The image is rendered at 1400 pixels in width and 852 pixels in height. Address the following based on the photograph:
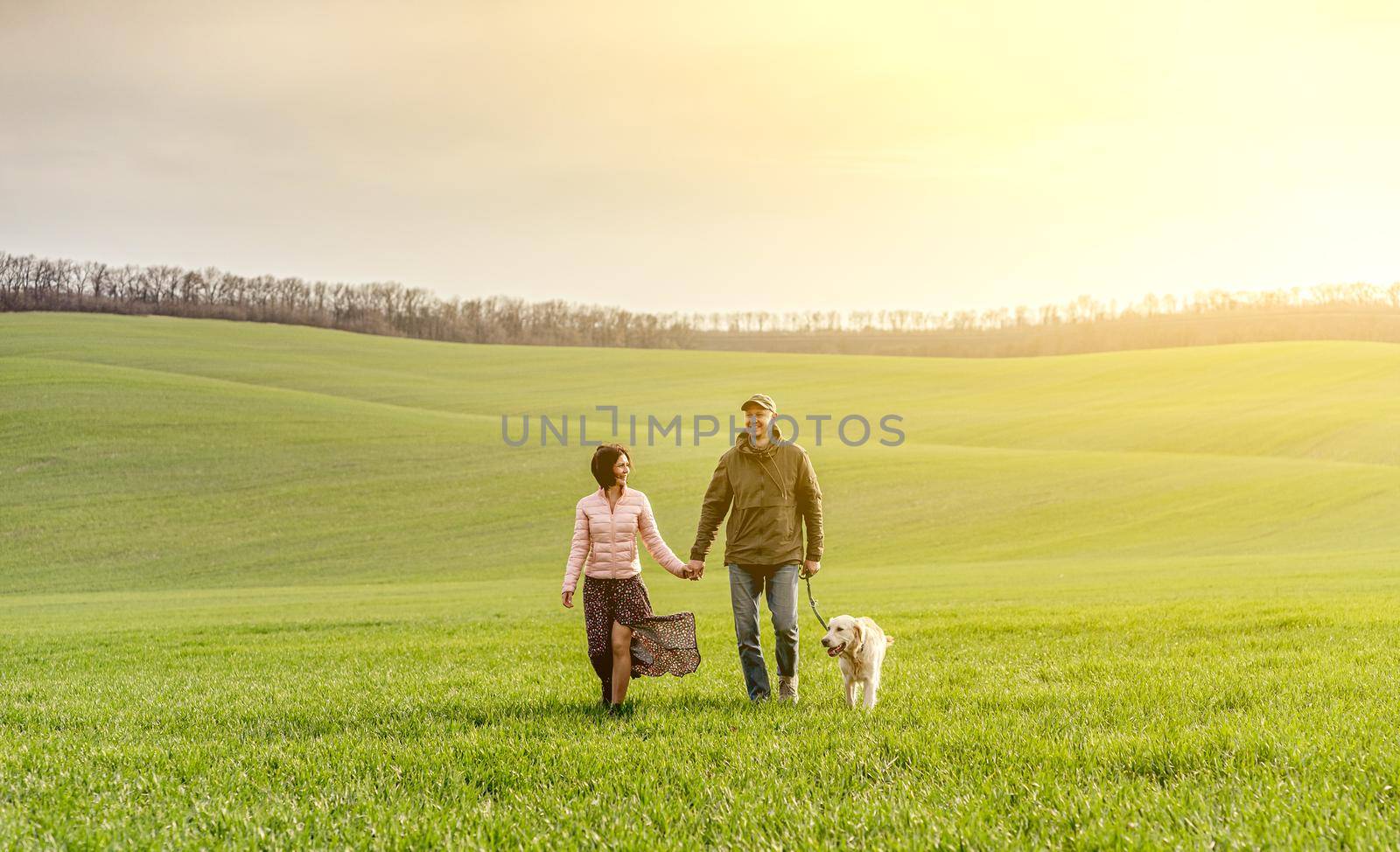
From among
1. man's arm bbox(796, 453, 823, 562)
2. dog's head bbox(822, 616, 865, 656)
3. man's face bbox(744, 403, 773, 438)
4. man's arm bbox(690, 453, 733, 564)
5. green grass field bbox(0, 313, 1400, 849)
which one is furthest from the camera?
man's arm bbox(690, 453, 733, 564)

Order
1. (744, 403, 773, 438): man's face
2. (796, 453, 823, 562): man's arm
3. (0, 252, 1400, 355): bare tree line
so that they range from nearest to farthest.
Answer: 1. (744, 403, 773, 438): man's face
2. (796, 453, 823, 562): man's arm
3. (0, 252, 1400, 355): bare tree line

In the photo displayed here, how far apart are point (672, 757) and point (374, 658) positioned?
27.9ft

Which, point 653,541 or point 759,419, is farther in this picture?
point 759,419

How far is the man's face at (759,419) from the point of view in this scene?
32.7 ft

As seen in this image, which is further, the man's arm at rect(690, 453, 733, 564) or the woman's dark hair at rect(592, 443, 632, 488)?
the man's arm at rect(690, 453, 733, 564)

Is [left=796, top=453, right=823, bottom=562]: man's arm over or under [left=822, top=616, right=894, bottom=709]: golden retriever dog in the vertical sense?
over

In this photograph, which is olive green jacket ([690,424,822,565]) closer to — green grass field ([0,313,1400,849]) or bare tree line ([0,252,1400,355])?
green grass field ([0,313,1400,849])

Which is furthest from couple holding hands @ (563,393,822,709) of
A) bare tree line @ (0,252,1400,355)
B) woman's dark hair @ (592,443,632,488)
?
bare tree line @ (0,252,1400,355)

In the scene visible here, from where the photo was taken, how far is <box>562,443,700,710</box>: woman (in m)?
9.48

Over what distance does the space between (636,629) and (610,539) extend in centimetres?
89

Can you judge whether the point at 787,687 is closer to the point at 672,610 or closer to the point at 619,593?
the point at 619,593

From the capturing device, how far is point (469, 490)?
52.6 meters

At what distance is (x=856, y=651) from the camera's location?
9.06m

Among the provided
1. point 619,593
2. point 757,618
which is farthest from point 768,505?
point 619,593
